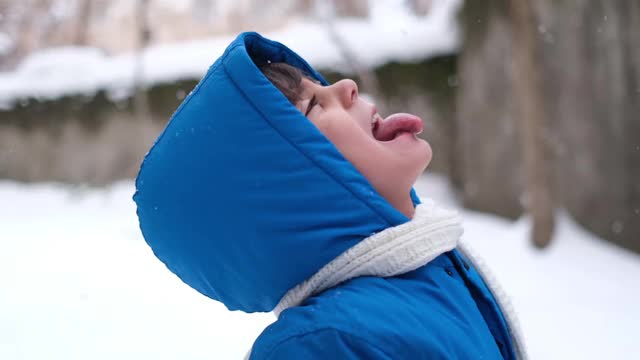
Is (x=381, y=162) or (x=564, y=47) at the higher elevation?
(x=381, y=162)

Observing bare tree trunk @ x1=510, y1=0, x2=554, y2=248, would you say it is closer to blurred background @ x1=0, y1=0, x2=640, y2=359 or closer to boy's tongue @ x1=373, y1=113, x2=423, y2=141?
blurred background @ x1=0, y1=0, x2=640, y2=359

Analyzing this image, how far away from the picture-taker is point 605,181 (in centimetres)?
331

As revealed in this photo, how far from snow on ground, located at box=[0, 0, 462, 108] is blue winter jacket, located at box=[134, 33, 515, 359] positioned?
14.7ft

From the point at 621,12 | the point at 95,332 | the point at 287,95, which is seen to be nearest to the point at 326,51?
the point at 621,12

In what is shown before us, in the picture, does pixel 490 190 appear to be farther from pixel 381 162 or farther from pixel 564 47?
pixel 381 162

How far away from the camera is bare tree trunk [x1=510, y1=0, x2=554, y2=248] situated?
3.49 m

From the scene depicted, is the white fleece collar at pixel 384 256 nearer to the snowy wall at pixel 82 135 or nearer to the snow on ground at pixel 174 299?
the snow on ground at pixel 174 299

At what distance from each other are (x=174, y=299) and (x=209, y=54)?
448 centimetres

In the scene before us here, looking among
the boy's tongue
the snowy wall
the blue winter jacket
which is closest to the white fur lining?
the blue winter jacket

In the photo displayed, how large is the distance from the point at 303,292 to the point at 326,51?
17.5 ft

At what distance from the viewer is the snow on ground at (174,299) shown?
85.0 inches

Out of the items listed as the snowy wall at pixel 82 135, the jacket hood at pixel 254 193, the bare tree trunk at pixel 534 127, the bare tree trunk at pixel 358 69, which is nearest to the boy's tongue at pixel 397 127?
the jacket hood at pixel 254 193

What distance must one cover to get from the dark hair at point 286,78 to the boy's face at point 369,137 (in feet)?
0.04

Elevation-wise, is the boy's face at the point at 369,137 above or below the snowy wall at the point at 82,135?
above
